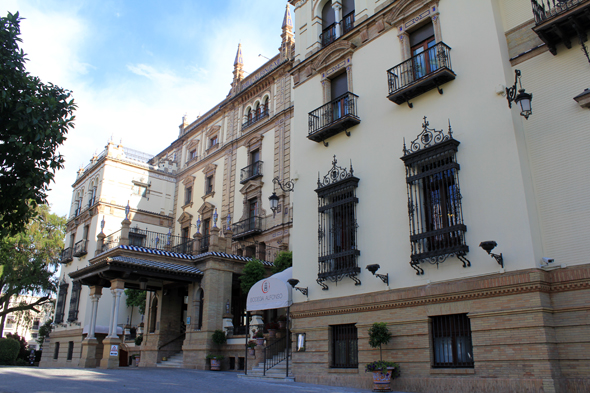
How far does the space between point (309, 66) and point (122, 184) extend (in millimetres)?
24875

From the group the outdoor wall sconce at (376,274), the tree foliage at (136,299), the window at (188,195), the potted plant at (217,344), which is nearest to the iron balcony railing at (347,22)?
the outdoor wall sconce at (376,274)

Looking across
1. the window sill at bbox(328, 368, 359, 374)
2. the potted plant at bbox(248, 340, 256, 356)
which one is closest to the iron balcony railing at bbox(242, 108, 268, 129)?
the potted plant at bbox(248, 340, 256, 356)

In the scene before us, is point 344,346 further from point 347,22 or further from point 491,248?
point 347,22

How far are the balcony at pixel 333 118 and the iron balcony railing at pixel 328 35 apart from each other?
2.71 meters

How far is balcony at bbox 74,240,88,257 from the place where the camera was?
36688 mm

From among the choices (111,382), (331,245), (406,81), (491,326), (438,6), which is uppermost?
(438,6)

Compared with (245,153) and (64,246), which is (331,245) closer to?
(245,153)

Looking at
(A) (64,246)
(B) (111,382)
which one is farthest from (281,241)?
(A) (64,246)

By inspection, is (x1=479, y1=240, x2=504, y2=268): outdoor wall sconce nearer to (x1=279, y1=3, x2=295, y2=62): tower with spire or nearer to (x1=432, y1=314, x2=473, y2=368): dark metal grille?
(x1=432, y1=314, x2=473, y2=368): dark metal grille

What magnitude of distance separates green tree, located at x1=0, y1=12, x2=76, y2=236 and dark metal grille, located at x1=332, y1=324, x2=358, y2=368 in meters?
8.89

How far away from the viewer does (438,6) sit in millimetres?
13938

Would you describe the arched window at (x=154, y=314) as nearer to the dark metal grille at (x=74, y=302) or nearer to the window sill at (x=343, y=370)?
the dark metal grille at (x=74, y=302)

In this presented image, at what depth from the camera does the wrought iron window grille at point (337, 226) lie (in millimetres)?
14367

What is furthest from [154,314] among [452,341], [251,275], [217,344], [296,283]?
[452,341]
